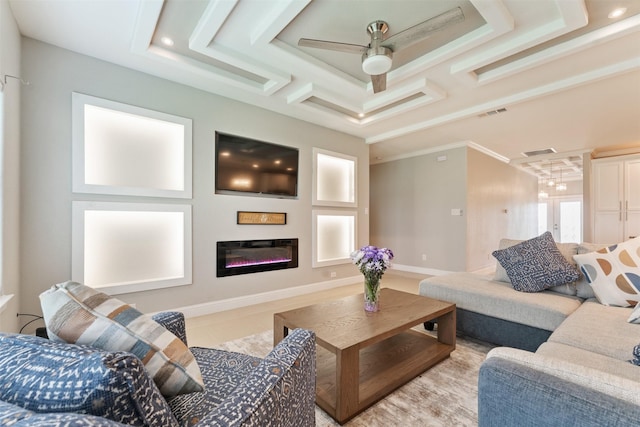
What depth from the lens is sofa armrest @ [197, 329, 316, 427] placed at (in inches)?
27.3

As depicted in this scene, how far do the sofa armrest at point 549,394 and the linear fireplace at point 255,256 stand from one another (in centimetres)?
307

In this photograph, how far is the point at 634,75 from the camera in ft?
9.37

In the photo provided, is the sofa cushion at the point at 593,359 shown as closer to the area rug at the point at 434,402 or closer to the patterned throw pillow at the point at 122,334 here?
the area rug at the point at 434,402

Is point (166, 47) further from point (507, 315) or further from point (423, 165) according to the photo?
point (423, 165)

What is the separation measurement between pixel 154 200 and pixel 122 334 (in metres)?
2.68

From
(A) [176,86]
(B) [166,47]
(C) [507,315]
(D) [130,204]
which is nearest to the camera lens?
(C) [507,315]

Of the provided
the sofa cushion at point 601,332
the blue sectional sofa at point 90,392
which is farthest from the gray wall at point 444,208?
the blue sectional sofa at point 90,392

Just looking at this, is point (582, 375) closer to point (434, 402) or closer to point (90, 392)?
point (434, 402)

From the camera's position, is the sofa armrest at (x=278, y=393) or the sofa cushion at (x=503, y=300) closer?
the sofa armrest at (x=278, y=393)

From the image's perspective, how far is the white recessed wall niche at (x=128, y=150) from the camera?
8.56 feet

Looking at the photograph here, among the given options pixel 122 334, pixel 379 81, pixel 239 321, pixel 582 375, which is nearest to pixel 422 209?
pixel 379 81

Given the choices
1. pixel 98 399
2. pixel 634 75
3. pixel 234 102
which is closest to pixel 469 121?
pixel 634 75

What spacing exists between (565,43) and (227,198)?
3.76 meters

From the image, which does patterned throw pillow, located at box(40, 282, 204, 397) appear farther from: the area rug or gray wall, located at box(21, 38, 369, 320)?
gray wall, located at box(21, 38, 369, 320)
